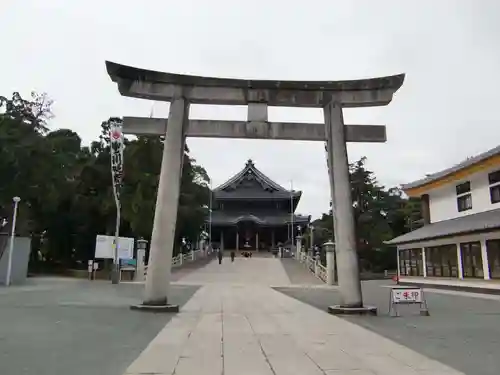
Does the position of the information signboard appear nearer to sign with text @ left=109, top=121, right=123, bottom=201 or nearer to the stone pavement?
the stone pavement

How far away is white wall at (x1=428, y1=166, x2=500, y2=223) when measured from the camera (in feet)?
72.6

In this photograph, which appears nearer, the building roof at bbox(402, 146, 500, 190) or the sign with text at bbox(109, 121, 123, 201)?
the building roof at bbox(402, 146, 500, 190)

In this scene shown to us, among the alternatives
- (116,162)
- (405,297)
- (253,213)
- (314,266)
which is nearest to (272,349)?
(405,297)

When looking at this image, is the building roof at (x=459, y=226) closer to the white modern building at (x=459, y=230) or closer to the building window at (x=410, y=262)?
the white modern building at (x=459, y=230)

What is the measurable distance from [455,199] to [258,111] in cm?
1781

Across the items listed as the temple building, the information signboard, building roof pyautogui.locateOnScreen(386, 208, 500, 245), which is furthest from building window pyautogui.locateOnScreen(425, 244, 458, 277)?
the temple building

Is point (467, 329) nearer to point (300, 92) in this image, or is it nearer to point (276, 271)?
point (300, 92)

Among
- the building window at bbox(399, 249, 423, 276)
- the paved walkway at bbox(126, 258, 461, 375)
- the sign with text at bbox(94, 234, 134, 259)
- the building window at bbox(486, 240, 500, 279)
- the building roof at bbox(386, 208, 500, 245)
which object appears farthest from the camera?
the building window at bbox(399, 249, 423, 276)

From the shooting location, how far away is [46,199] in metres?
32.5

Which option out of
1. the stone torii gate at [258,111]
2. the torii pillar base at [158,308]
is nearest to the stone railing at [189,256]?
the torii pillar base at [158,308]

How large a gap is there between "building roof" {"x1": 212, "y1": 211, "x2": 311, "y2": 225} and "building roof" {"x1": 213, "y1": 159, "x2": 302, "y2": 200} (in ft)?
6.68

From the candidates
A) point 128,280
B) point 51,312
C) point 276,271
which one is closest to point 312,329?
point 51,312

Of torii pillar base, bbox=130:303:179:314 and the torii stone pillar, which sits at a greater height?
the torii stone pillar

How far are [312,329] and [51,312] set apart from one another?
620 centimetres
